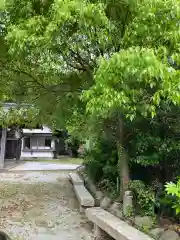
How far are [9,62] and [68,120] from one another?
9.22 feet

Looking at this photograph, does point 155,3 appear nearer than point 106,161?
Yes

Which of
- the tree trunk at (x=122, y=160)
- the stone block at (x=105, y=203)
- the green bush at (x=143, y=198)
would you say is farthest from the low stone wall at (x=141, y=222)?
the tree trunk at (x=122, y=160)

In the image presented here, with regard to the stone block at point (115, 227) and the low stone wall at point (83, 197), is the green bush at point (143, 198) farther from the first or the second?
the low stone wall at point (83, 197)

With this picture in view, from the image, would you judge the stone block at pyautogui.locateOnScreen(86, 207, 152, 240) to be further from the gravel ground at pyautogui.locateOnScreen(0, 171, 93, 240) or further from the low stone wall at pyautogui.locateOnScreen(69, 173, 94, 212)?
the low stone wall at pyautogui.locateOnScreen(69, 173, 94, 212)

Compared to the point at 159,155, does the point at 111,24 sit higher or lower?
higher

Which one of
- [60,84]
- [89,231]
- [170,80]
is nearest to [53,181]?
[60,84]

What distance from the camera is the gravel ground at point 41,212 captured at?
660cm

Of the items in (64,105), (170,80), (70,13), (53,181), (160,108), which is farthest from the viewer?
(53,181)

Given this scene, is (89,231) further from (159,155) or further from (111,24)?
(111,24)

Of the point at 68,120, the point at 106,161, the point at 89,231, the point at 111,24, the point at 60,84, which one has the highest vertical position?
the point at 111,24

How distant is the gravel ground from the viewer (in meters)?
6.60

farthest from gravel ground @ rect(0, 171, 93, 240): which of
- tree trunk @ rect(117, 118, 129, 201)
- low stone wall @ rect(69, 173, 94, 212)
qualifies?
tree trunk @ rect(117, 118, 129, 201)

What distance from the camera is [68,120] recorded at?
9.98 metres

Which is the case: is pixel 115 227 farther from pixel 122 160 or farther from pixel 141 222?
pixel 122 160
